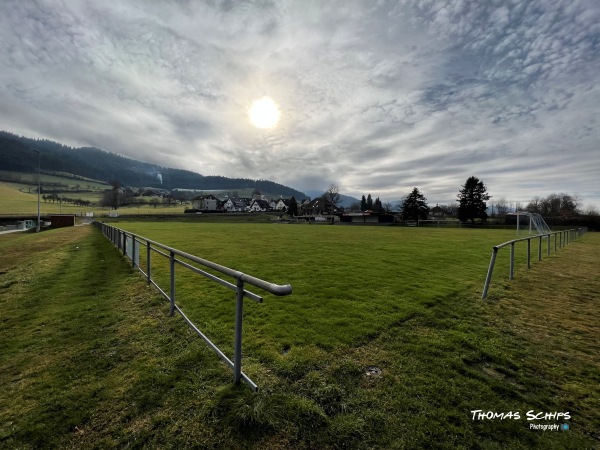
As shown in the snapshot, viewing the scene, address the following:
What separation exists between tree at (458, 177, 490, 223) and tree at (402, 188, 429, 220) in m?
9.07

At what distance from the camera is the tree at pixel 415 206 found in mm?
72812

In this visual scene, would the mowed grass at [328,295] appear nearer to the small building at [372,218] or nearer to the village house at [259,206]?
the small building at [372,218]

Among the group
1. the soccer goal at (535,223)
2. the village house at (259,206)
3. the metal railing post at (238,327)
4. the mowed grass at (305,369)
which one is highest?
the village house at (259,206)

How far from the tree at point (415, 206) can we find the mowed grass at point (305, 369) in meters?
69.1

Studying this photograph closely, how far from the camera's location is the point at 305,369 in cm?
349

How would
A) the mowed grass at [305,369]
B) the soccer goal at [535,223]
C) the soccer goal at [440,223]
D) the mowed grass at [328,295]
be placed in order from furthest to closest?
→ the soccer goal at [440,223], the soccer goal at [535,223], the mowed grass at [328,295], the mowed grass at [305,369]

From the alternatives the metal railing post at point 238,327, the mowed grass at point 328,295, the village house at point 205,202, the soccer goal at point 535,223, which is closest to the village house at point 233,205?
the village house at point 205,202

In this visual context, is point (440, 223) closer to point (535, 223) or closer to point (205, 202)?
point (535, 223)

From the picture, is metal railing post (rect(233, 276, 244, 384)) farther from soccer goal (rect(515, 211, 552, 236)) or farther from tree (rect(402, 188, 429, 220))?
tree (rect(402, 188, 429, 220))

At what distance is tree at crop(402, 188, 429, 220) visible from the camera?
239 ft

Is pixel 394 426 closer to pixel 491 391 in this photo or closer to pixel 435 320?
pixel 491 391

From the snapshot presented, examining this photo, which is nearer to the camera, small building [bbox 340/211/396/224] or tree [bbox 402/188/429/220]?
tree [bbox 402/188/429/220]

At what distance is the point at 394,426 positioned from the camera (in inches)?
100

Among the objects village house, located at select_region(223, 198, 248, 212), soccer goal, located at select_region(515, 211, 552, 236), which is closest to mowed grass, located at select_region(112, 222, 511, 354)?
soccer goal, located at select_region(515, 211, 552, 236)
